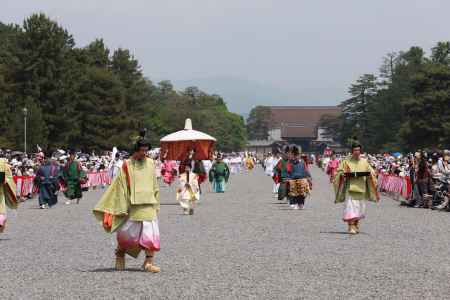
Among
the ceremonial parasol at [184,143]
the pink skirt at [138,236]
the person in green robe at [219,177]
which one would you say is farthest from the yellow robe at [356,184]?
the person in green robe at [219,177]

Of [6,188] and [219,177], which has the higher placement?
[219,177]

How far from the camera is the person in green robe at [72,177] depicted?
30312 mm

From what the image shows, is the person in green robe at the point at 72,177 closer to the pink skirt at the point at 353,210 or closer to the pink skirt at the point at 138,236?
the pink skirt at the point at 353,210

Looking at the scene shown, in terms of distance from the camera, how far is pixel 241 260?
1332 cm

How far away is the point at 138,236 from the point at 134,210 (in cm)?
33

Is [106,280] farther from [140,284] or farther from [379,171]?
[379,171]

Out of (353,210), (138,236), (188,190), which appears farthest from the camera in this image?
Result: (188,190)

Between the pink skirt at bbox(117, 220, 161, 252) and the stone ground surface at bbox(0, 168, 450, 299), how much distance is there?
0.33 m

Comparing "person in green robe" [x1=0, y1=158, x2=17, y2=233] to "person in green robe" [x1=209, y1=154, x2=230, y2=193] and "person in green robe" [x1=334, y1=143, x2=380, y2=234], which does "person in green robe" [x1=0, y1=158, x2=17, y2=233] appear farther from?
"person in green robe" [x1=209, y1=154, x2=230, y2=193]

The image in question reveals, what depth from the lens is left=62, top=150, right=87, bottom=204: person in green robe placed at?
1193 inches

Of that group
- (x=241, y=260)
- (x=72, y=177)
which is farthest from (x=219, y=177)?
(x=241, y=260)

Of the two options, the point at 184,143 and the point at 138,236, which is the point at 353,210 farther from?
the point at 184,143

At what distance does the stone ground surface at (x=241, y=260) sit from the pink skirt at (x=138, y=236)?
1.09 feet

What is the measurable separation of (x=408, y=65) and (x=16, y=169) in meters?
80.9
